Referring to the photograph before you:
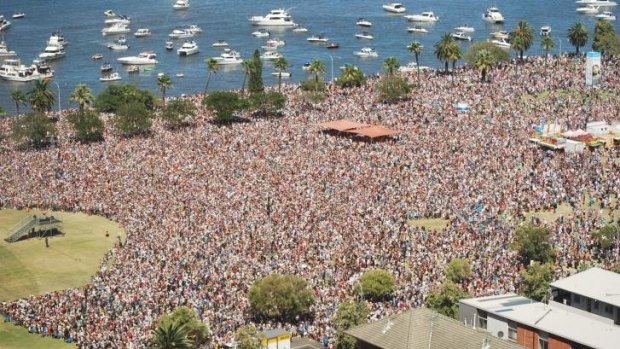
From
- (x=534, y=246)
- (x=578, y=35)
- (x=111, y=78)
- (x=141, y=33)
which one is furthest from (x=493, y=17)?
(x=534, y=246)

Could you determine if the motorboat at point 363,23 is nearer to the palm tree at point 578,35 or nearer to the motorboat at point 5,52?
the motorboat at point 5,52

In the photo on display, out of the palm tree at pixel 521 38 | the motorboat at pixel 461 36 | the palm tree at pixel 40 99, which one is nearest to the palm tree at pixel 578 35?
the palm tree at pixel 521 38

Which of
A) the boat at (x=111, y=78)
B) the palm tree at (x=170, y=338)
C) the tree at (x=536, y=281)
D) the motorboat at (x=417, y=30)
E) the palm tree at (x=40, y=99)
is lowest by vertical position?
the motorboat at (x=417, y=30)

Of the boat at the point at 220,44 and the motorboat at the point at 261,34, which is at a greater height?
the boat at the point at 220,44

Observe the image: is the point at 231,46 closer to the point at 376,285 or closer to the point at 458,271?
the point at 458,271

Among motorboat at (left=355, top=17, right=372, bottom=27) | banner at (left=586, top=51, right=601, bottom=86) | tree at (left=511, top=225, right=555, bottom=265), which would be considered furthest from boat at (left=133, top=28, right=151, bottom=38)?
tree at (left=511, top=225, right=555, bottom=265)

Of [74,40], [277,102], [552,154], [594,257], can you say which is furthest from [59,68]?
[594,257]

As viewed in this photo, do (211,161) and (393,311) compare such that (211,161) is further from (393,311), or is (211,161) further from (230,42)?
(230,42)

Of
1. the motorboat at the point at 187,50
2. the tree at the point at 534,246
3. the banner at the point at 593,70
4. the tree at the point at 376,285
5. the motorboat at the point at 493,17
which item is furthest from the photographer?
the motorboat at the point at 493,17
